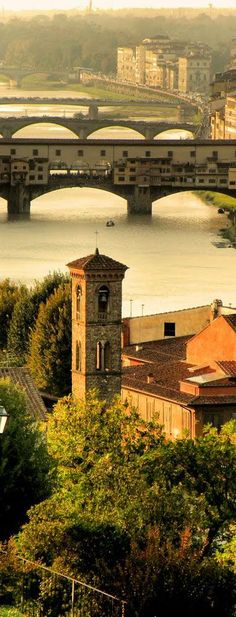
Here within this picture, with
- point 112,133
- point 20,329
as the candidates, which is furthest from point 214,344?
point 112,133

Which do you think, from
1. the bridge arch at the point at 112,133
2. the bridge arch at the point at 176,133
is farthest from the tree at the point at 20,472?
the bridge arch at the point at 176,133

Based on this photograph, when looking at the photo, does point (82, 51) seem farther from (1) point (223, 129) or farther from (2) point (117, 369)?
(2) point (117, 369)

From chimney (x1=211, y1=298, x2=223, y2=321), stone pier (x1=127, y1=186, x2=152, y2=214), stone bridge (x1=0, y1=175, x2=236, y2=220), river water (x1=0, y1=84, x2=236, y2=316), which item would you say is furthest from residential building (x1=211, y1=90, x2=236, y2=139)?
chimney (x1=211, y1=298, x2=223, y2=321)

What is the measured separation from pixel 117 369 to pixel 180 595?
20.3 ft

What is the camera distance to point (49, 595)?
8.01 metres

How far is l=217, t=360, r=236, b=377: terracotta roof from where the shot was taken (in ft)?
46.3

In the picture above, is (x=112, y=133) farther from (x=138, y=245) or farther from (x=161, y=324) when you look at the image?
(x=161, y=324)

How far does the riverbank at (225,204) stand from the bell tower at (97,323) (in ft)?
47.5

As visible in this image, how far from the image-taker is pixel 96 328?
47.0 feet

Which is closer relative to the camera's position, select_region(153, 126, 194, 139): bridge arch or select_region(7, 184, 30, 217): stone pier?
select_region(7, 184, 30, 217): stone pier

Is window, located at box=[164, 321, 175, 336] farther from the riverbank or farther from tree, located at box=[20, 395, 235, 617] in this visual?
the riverbank

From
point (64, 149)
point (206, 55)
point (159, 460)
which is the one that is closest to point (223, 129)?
point (64, 149)

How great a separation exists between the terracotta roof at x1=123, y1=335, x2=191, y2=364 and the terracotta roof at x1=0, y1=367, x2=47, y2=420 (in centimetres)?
135

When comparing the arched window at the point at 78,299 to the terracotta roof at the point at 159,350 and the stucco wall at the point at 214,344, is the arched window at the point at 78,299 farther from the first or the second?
the terracotta roof at the point at 159,350
